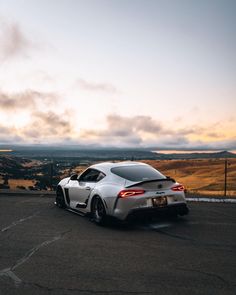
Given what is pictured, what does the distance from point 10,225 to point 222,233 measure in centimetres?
478

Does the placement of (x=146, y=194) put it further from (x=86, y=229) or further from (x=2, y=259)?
(x=2, y=259)

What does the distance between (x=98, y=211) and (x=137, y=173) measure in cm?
128

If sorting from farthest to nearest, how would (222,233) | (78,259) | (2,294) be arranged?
1. (222,233)
2. (78,259)
3. (2,294)

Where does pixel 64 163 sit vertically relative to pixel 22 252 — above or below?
above

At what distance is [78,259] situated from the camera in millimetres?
6336

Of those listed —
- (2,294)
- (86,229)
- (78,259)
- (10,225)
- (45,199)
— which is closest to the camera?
(2,294)

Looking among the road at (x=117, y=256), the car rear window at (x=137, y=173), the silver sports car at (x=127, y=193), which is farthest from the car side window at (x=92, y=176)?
the road at (x=117, y=256)

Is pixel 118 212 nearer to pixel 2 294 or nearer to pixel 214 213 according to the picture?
pixel 214 213

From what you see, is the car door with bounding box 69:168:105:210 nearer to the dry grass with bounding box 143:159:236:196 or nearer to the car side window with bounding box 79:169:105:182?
the car side window with bounding box 79:169:105:182

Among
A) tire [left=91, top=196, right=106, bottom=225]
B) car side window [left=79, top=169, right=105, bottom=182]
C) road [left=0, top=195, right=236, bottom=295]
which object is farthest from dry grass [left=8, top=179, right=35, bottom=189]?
tire [left=91, top=196, right=106, bottom=225]

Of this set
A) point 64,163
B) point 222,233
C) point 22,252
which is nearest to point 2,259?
point 22,252

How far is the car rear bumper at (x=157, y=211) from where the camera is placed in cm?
854

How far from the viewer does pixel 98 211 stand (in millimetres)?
9359

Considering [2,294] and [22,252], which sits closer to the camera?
[2,294]
